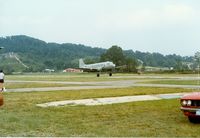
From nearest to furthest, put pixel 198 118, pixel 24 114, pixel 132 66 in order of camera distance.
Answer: pixel 198 118, pixel 24 114, pixel 132 66

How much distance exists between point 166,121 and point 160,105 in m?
4.72

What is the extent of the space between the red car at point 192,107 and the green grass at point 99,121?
0.26m

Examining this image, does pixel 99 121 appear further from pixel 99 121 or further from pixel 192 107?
pixel 192 107

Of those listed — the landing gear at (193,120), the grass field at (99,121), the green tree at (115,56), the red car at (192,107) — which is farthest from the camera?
the green tree at (115,56)

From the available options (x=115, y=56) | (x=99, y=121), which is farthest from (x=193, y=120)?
(x=115, y=56)

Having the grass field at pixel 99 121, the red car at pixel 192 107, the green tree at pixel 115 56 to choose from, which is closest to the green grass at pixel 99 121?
the grass field at pixel 99 121

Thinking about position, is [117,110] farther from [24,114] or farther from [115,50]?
[115,50]

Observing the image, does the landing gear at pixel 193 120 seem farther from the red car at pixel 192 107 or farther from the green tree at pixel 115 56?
the green tree at pixel 115 56

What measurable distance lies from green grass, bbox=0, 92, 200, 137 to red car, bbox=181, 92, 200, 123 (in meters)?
0.26

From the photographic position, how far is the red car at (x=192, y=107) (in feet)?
40.1

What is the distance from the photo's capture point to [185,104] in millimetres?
12547

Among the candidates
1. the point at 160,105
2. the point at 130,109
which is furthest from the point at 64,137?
the point at 160,105

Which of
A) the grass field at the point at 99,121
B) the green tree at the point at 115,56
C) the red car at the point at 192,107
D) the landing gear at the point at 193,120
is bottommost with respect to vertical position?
the grass field at the point at 99,121

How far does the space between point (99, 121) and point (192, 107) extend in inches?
105
